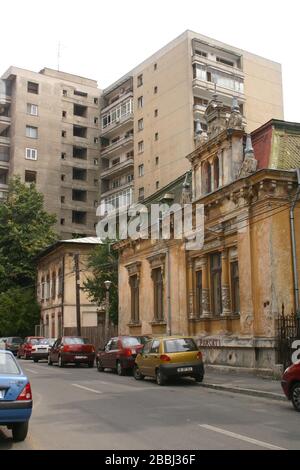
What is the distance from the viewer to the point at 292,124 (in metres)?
22.2

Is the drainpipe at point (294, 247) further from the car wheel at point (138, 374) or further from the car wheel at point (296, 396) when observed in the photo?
the car wheel at point (296, 396)

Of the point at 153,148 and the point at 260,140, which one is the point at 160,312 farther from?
the point at 153,148

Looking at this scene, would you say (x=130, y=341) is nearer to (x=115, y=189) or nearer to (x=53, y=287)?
(x=53, y=287)

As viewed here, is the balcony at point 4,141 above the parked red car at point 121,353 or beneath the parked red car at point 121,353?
above

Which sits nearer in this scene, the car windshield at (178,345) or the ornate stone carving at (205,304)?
the car windshield at (178,345)

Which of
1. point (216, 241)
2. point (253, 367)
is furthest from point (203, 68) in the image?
point (253, 367)

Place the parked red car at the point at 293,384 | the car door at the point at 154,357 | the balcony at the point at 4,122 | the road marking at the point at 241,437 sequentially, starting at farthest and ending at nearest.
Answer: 1. the balcony at the point at 4,122
2. the car door at the point at 154,357
3. the parked red car at the point at 293,384
4. the road marking at the point at 241,437

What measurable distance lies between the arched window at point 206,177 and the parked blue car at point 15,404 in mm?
17175

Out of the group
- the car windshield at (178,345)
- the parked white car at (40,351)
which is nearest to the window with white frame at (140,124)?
the parked white car at (40,351)

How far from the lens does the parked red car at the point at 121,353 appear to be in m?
22.2

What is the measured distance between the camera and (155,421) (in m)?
10.2

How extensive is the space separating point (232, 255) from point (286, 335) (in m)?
4.72

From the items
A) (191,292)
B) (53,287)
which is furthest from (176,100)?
(191,292)

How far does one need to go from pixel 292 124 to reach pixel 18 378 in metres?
16.9
